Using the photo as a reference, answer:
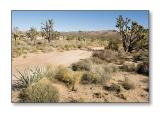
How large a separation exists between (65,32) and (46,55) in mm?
346

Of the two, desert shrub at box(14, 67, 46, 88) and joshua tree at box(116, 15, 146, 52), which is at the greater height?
joshua tree at box(116, 15, 146, 52)

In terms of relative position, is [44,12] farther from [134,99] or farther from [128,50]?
[134,99]

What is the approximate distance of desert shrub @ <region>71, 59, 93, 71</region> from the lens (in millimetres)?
4785

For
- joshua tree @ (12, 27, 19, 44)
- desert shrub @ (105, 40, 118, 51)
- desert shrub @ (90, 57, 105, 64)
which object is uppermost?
joshua tree @ (12, 27, 19, 44)

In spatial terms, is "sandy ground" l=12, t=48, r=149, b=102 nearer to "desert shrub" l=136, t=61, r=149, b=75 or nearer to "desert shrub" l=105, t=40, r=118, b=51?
"desert shrub" l=136, t=61, r=149, b=75

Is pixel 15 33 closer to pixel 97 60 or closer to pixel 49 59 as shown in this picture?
pixel 49 59

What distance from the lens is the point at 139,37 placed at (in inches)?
188

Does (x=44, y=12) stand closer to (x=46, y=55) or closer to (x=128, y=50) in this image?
(x=46, y=55)

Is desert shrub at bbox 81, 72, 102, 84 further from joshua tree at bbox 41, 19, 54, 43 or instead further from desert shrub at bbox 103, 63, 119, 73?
joshua tree at bbox 41, 19, 54, 43

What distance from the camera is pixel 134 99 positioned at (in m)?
4.74

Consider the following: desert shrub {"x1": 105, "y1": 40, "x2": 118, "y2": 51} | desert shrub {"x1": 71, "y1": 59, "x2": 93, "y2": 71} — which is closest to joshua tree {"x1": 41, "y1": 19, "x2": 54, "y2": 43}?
desert shrub {"x1": 71, "y1": 59, "x2": 93, "y2": 71}
